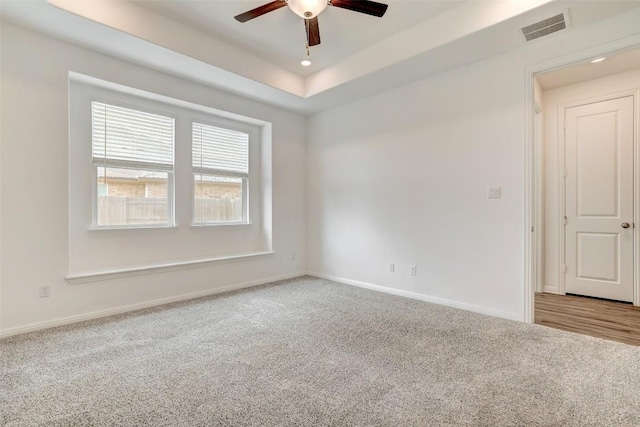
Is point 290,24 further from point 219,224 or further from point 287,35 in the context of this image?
point 219,224

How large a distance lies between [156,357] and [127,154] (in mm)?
2421

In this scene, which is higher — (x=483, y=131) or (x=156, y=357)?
(x=483, y=131)

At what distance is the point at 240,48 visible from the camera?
3.62 m

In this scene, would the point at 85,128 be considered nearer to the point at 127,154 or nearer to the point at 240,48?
the point at 127,154

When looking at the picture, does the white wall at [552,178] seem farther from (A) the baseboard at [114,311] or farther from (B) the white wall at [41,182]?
(B) the white wall at [41,182]

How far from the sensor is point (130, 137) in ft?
11.9

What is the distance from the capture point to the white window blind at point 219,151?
4.26 meters

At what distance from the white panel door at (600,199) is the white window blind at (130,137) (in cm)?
530

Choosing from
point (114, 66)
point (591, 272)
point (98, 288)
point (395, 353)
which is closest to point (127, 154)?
point (114, 66)

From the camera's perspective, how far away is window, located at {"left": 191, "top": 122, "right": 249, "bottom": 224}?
4.27 meters

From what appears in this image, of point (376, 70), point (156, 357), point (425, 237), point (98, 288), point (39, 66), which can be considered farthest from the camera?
point (425, 237)

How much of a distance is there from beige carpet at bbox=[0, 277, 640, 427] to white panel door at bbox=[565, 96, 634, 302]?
175 centimetres

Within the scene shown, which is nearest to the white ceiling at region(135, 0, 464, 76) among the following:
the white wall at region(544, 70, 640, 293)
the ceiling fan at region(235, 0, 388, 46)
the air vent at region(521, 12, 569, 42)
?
the ceiling fan at region(235, 0, 388, 46)

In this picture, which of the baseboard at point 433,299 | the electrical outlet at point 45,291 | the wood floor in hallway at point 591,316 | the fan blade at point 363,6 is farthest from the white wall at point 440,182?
the electrical outlet at point 45,291
